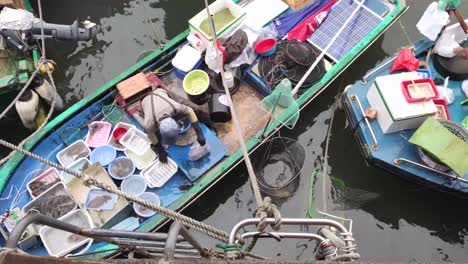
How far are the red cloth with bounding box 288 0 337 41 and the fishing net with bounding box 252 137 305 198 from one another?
6.30 feet

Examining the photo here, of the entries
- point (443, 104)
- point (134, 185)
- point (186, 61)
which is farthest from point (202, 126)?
point (443, 104)

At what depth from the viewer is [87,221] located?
227 inches

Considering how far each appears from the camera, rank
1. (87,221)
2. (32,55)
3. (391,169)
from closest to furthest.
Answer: (87,221) < (391,169) < (32,55)

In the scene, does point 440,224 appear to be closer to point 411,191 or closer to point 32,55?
point 411,191

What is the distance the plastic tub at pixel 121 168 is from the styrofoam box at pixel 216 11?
2.44m

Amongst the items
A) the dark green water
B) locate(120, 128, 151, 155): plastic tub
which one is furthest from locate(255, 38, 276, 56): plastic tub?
locate(120, 128, 151, 155): plastic tub

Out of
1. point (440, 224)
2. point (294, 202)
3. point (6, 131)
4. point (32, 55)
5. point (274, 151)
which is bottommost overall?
point (440, 224)

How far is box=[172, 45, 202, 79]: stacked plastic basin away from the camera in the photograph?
7.03 m

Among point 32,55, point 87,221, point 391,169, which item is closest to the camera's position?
point 87,221

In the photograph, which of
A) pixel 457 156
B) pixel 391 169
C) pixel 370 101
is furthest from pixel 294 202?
pixel 457 156

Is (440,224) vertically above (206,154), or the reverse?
(206,154)

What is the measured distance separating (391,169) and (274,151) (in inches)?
76.8

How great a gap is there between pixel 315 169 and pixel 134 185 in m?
3.20

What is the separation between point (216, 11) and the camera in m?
7.41
